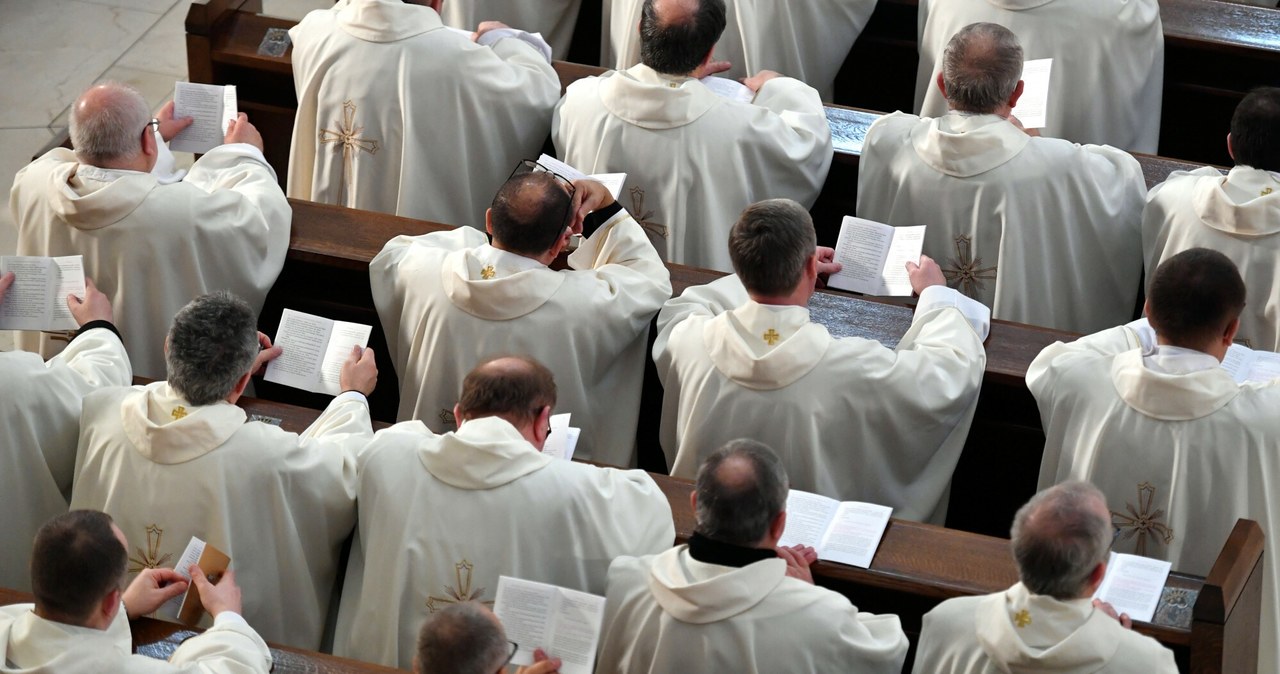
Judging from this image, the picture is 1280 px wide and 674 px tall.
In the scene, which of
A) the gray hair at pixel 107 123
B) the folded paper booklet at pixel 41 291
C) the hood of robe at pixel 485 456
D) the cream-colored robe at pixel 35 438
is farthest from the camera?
the gray hair at pixel 107 123

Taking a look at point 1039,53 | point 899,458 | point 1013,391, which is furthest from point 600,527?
point 1039,53

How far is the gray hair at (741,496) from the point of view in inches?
149

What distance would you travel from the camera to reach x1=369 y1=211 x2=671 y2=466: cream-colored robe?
4.90 metres

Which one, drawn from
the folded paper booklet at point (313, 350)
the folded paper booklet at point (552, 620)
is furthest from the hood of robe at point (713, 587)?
the folded paper booklet at point (313, 350)

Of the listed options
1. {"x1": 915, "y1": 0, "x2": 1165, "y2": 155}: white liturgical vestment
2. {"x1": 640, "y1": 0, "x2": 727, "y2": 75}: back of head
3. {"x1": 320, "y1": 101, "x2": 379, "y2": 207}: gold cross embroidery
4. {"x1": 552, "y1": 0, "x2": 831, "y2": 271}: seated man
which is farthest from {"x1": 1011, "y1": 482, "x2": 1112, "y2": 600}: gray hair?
{"x1": 320, "y1": 101, "x2": 379, "y2": 207}: gold cross embroidery

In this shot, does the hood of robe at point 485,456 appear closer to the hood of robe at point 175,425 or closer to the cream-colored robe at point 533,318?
the hood of robe at point 175,425

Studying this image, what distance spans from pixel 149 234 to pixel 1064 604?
120 inches

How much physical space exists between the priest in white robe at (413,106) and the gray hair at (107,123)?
99 cm

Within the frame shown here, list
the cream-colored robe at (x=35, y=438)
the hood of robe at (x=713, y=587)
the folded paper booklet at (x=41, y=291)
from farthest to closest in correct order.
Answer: the folded paper booklet at (x=41, y=291) → the cream-colored robe at (x=35, y=438) → the hood of robe at (x=713, y=587)

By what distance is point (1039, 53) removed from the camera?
609cm

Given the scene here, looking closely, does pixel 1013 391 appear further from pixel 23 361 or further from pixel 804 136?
pixel 23 361

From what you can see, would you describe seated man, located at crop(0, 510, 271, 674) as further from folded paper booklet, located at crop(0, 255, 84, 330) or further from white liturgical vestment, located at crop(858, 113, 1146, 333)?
white liturgical vestment, located at crop(858, 113, 1146, 333)

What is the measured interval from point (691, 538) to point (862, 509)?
0.66 metres

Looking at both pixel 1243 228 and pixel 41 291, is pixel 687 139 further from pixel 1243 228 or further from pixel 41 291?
pixel 41 291
